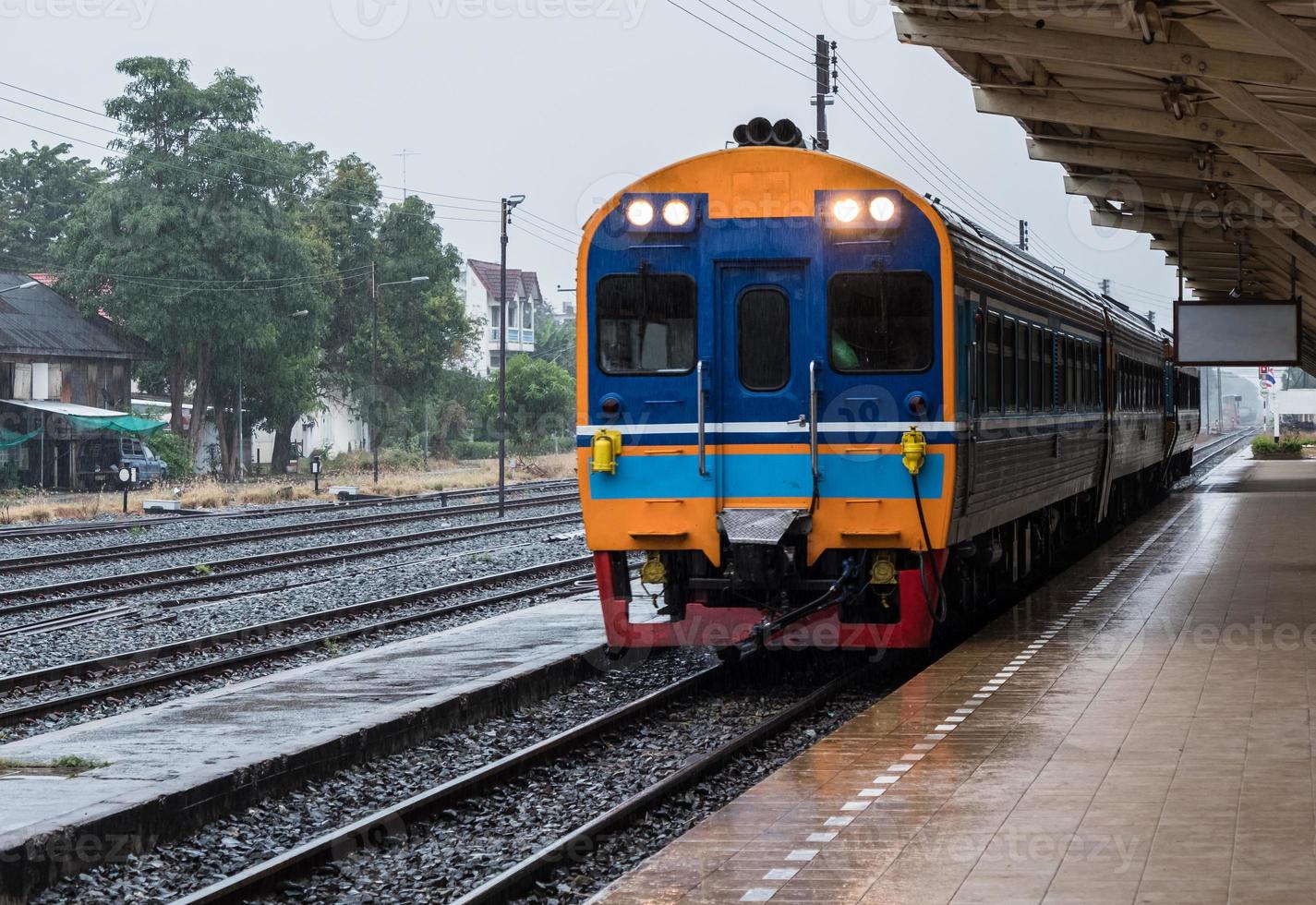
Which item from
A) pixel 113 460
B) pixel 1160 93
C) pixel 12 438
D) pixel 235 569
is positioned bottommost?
pixel 235 569

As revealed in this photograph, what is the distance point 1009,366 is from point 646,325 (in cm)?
329

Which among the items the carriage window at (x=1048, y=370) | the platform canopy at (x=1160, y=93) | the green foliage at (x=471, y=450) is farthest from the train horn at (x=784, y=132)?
the green foliage at (x=471, y=450)

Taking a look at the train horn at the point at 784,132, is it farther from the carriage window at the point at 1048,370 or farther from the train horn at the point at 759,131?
the carriage window at the point at 1048,370

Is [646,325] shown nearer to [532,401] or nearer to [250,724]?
[250,724]

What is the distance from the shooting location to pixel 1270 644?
37.3 feet

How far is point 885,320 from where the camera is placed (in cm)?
1054

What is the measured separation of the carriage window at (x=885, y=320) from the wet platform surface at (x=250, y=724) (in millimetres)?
2955

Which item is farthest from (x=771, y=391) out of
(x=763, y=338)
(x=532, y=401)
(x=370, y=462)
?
(x=532, y=401)

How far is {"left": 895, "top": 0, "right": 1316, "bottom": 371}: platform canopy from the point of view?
12.2 metres

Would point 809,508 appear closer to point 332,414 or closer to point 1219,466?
point 1219,466

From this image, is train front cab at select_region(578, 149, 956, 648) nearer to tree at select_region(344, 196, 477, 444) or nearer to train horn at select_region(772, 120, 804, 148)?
train horn at select_region(772, 120, 804, 148)

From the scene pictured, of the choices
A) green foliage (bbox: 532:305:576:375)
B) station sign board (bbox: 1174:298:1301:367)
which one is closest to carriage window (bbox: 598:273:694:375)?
station sign board (bbox: 1174:298:1301:367)

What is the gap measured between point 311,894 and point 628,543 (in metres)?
4.41

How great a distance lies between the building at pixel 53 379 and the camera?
43.4 metres
